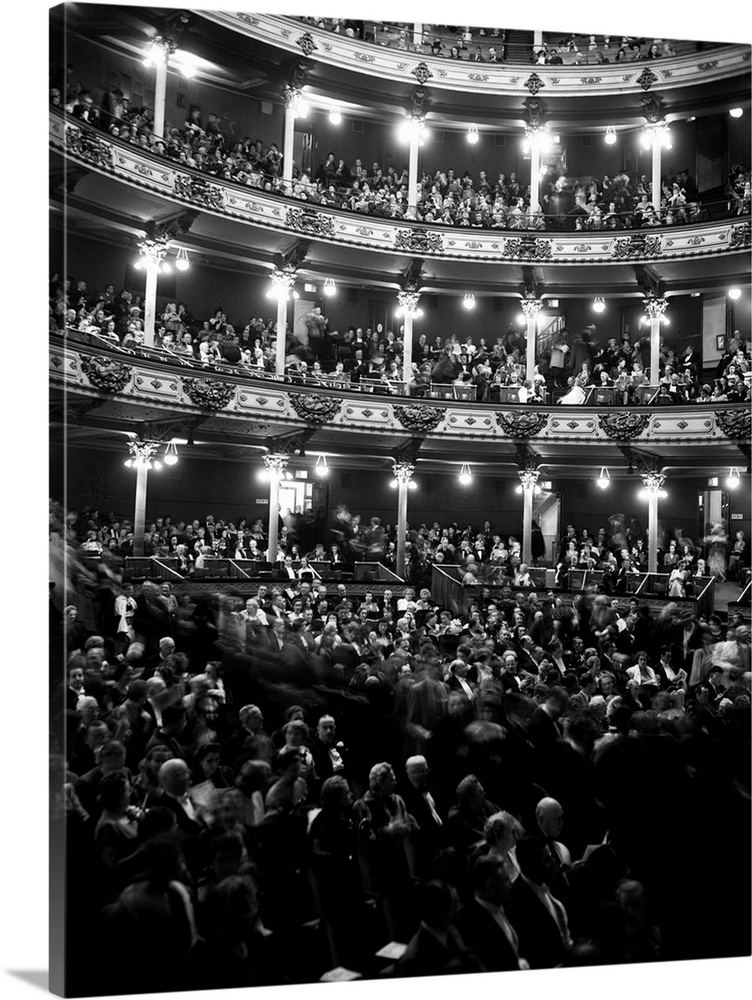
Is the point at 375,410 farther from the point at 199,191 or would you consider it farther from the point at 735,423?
the point at 735,423

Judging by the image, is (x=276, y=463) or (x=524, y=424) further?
(x=524, y=424)

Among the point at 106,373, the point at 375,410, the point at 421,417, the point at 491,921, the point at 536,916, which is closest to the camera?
the point at 491,921

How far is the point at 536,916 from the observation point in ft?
22.4

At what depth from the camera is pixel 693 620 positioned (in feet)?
38.3

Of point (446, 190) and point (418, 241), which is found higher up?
point (446, 190)

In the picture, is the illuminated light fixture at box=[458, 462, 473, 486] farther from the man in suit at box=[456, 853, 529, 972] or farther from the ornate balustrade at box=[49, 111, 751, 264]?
the man in suit at box=[456, 853, 529, 972]

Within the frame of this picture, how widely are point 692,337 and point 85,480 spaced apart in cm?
1390

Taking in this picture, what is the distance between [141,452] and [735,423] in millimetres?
9423

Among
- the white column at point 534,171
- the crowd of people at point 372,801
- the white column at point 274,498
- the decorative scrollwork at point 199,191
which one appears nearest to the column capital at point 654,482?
the white column at point 534,171

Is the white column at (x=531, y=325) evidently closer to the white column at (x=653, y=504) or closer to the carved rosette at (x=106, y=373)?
the white column at (x=653, y=504)

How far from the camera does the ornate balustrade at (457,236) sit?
54.3 feet

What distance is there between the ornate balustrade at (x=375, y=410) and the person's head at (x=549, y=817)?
7881 mm

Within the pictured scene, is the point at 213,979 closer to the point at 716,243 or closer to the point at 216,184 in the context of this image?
the point at 216,184

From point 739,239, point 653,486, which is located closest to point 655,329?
point 739,239
